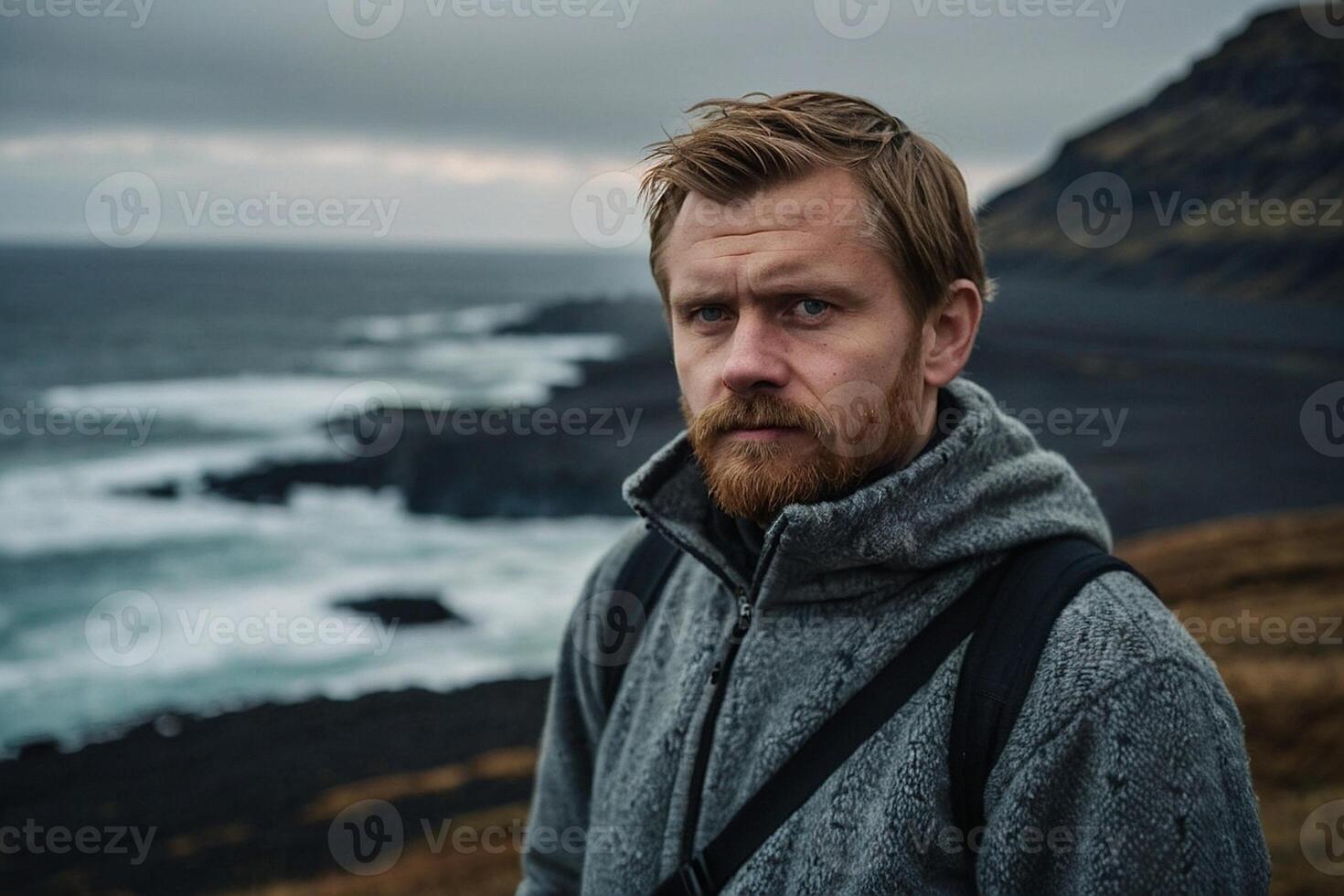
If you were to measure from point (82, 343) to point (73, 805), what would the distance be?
89861 millimetres

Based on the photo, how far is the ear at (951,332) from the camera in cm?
273

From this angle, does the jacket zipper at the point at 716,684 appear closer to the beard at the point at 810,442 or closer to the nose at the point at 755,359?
the beard at the point at 810,442

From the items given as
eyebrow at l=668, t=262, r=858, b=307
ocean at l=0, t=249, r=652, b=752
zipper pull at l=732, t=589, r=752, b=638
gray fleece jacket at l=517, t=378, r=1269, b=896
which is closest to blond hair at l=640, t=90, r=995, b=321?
eyebrow at l=668, t=262, r=858, b=307

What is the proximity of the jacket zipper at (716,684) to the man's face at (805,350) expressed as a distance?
0.19 meters

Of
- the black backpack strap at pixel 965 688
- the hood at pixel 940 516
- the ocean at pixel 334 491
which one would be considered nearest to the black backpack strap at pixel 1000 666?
the black backpack strap at pixel 965 688

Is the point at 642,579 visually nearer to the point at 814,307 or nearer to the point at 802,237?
the point at 814,307

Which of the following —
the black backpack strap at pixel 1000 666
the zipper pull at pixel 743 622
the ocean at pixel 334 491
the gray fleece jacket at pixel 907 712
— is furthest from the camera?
the ocean at pixel 334 491

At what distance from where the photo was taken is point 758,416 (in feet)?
8.69

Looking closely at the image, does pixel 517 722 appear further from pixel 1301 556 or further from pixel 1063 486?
pixel 1063 486

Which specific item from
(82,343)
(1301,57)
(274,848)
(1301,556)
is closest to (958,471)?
(274,848)

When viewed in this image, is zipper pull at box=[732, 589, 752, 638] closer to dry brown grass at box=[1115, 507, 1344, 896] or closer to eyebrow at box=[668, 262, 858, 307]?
eyebrow at box=[668, 262, 858, 307]

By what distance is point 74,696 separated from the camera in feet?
73.1

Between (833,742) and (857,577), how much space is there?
40cm

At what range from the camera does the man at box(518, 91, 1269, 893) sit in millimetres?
2082
